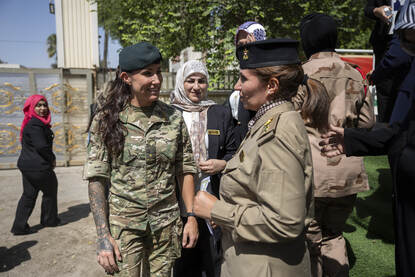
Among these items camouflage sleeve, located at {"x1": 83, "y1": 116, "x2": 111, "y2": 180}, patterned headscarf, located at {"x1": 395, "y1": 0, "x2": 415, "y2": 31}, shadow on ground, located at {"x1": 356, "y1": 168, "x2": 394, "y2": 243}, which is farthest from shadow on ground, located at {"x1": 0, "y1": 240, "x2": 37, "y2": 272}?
patterned headscarf, located at {"x1": 395, "y1": 0, "x2": 415, "y2": 31}

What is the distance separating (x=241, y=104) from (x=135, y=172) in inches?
54.4

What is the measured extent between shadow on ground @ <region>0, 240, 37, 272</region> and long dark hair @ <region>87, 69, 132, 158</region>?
309cm

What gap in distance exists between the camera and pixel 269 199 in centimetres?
124

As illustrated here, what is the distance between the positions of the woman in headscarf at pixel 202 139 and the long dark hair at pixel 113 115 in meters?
0.86

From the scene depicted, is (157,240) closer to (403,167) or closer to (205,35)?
(403,167)

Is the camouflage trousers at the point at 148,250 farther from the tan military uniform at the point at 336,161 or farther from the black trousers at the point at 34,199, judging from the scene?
the black trousers at the point at 34,199

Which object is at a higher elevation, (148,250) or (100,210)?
(100,210)

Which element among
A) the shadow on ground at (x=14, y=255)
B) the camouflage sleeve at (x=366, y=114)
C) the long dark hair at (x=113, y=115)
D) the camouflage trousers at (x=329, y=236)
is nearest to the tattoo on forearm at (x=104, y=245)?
the long dark hair at (x=113, y=115)

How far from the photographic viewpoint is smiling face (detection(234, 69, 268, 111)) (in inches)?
57.4

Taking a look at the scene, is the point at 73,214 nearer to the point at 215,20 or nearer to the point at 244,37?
the point at 244,37

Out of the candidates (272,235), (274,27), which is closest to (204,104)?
(272,235)

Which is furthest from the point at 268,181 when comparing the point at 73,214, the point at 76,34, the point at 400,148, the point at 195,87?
the point at 76,34

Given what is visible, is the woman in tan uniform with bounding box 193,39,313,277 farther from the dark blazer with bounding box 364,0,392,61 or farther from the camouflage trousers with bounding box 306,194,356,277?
the dark blazer with bounding box 364,0,392,61

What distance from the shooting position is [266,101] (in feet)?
4.89
